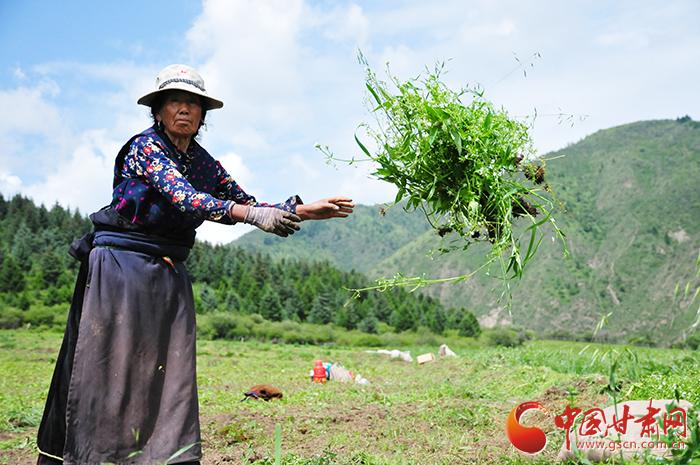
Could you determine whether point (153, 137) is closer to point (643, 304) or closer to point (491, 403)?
point (491, 403)

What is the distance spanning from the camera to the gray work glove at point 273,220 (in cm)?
256

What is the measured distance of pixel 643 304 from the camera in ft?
247

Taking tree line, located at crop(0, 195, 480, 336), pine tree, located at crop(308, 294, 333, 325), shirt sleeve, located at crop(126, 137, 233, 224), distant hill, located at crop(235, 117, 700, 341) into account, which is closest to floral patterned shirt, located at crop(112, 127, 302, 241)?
shirt sleeve, located at crop(126, 137, 233, 224)

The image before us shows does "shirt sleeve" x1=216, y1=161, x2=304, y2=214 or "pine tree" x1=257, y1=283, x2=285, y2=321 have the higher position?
"shirt sleeve" x1=216, y1=161, x2=304, y2=214

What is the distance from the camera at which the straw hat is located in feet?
9.12

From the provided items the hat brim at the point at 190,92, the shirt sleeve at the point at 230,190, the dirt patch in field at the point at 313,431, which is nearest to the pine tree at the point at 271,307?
the dirt patch in field at the point at 313,431

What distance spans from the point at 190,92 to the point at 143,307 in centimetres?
97

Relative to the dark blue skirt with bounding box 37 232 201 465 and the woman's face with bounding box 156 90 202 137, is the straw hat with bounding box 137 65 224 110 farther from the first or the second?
the dark blue skirt with bounding box 37 232 201 465

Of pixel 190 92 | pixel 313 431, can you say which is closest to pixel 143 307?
pixel 190 92

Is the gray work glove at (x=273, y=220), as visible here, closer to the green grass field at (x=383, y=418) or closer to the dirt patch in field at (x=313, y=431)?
the green grass field at (x=383, y=418)

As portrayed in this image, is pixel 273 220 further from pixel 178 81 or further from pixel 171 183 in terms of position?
pixel 178 81

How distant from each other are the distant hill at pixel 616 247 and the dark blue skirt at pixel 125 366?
5494 cm

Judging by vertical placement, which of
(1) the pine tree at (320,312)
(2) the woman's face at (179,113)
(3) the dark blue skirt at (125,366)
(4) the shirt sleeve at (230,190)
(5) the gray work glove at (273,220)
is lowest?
(1) the pine tree at (320,312)

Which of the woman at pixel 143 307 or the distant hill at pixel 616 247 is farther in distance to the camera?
the distant hill at pixel 616 247
